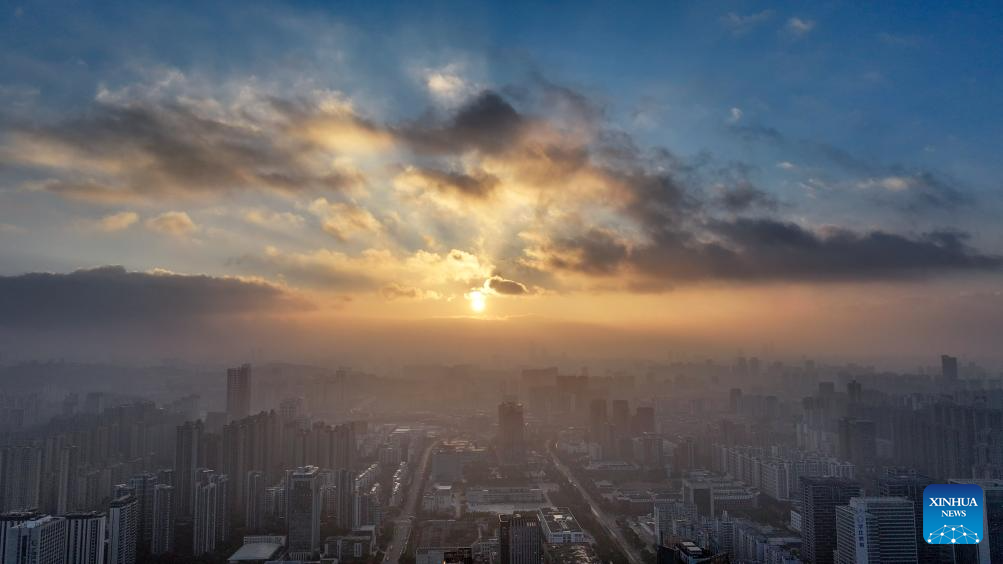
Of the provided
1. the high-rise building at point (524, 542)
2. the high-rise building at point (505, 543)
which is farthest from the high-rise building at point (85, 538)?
the high-rise building at point (524, 542)

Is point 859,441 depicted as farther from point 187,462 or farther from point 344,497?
point 187,462

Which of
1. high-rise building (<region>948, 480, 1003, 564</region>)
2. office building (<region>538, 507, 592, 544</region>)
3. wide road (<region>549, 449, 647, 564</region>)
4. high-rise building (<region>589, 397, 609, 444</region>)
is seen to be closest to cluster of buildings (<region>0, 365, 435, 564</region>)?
office building (<region>538, 507, 592, 544</region>)

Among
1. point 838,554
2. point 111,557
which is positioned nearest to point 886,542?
point 838,554

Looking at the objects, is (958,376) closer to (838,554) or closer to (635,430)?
(635,430)

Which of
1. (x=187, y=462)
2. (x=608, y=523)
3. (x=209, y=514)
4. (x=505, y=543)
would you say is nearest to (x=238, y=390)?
(x=187, y=462)

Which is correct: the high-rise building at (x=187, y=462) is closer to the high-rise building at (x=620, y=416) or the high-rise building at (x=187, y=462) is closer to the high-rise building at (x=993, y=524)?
the high-rise building at (x=993, y=524)
